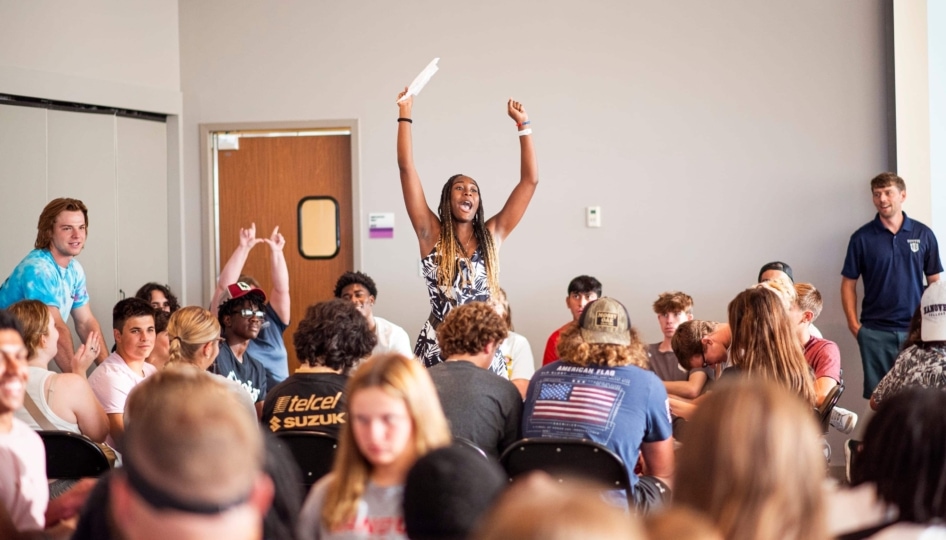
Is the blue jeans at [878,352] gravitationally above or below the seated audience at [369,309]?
below

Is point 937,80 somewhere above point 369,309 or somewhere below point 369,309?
above

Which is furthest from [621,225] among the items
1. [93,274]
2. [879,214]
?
[93,274]

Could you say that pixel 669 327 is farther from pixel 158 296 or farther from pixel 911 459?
pixel 911 459

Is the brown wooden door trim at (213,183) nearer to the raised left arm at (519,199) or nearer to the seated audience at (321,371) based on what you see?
the raised left arm at (519,199)

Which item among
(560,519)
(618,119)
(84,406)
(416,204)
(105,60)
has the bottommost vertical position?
(84,406)

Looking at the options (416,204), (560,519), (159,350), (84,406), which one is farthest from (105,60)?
(560,519)

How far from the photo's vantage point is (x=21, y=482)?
89.0 inches

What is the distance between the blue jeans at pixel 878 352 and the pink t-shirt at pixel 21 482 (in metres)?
5.26

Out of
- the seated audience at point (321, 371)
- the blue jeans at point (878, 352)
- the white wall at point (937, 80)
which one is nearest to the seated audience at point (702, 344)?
the seated audience at point (321, 371)

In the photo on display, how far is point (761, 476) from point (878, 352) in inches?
207

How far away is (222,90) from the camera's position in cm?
750

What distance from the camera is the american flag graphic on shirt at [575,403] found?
3.14m

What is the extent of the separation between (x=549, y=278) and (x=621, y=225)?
2.03ft

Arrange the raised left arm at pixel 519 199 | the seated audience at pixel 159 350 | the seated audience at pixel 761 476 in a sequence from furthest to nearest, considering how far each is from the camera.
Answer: the seated audience at pixel 159 350, the raised left arm at pixel 519 199, the seated audience at pixel 761 476
